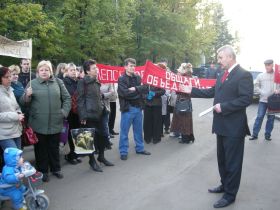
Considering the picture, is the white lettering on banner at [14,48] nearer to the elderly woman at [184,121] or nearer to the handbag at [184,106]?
the elderly woman at [184,121]

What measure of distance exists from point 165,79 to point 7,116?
3919 mm

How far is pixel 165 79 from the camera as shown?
8.26m

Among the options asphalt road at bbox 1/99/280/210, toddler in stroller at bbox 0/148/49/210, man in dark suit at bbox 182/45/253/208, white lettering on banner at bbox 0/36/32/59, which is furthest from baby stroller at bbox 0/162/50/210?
man in dark suit at bbox 182/45/253/208

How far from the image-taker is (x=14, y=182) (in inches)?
179

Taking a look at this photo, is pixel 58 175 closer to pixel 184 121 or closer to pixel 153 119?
pixel 153 119

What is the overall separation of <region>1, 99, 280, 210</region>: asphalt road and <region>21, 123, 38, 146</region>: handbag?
2.47 feet

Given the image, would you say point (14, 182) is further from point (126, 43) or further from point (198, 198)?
point (126, 43)

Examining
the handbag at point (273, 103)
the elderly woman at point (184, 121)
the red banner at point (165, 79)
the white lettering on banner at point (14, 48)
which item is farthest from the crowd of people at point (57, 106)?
the handbag at point (273, 103)

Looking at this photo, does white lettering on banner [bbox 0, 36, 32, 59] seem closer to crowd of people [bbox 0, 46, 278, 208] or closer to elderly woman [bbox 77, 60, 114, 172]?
crowd of people [bbox 0, 46, 278, 208]

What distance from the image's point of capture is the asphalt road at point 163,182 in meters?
5.22

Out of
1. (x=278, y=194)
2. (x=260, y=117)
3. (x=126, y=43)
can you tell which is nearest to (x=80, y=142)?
(x=278, y=194)

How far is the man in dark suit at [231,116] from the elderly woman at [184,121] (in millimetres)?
3692

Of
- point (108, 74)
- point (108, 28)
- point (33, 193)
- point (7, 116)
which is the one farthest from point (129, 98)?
point (108, 28)

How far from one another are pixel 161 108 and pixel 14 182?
17.3ft
